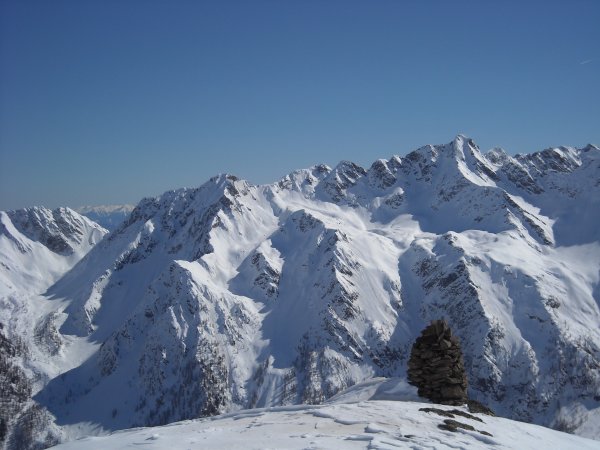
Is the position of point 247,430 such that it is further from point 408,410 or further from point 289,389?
point 289,389

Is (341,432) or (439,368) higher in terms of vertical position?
(439,368)

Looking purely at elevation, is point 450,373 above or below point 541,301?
below

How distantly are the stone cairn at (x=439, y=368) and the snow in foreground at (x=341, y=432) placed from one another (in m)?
4.75

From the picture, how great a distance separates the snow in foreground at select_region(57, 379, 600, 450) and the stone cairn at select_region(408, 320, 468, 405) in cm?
475

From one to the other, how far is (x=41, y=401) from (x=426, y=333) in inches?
8332

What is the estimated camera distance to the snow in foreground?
1950cm

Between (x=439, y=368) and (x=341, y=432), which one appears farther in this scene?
(x=439, y=368)

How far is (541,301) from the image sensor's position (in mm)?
197875

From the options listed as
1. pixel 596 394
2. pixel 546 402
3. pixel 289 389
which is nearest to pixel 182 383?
pixel 289 389

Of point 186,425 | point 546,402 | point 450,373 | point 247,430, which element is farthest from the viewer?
point 546,402

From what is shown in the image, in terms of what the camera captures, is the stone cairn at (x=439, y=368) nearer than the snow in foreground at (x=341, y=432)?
No

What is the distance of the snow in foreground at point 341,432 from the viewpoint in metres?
19.5

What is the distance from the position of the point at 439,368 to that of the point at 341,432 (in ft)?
50.3

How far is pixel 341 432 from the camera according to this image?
69.8 feet
